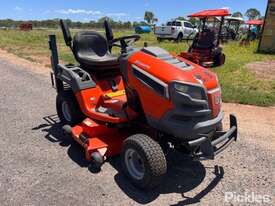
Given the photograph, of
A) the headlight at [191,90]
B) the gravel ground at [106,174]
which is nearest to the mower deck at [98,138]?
the gravel ground at [106,174]

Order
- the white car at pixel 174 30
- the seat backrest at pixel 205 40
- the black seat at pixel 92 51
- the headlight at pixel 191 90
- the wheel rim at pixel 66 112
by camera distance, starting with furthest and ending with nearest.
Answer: the white car at pixel 174 30 → the seat backrest at pixel 205 40 → the wheel rim at pixel 66 112 → the black seat at pixel 92 51 → the headlight at pixel 191 90

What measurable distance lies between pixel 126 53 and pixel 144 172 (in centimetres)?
138

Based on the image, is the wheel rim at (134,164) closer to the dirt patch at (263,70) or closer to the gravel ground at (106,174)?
the gravel ground at (106,174)

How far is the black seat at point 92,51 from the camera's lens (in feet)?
14.0

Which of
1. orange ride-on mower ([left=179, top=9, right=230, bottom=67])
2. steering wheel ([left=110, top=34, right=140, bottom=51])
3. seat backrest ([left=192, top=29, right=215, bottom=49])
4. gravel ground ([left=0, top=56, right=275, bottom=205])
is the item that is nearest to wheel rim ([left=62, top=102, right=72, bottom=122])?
gravel ground ([left=0, top=56, right=275, bottom=205])

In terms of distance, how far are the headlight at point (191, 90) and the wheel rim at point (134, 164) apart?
86 cm

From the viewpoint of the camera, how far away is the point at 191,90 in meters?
2.93

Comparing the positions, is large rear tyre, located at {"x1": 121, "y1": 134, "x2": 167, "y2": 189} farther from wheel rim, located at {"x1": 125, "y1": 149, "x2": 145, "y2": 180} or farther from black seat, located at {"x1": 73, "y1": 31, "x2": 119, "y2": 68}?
black seat, located at {"x1": 73, "y1": 31, "x2": 119, "y2": 68}

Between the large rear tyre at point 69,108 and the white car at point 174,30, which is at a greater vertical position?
the large rear tyre at point 69,108

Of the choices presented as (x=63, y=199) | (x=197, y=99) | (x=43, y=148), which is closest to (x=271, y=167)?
(x=197, y=99)

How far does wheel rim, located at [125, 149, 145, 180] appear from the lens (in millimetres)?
3271

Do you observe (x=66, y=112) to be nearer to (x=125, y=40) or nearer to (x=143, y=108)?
(x=125, y=40)

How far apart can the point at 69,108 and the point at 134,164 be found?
1.57 meters

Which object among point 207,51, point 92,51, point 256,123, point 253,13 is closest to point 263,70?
point 207,51
